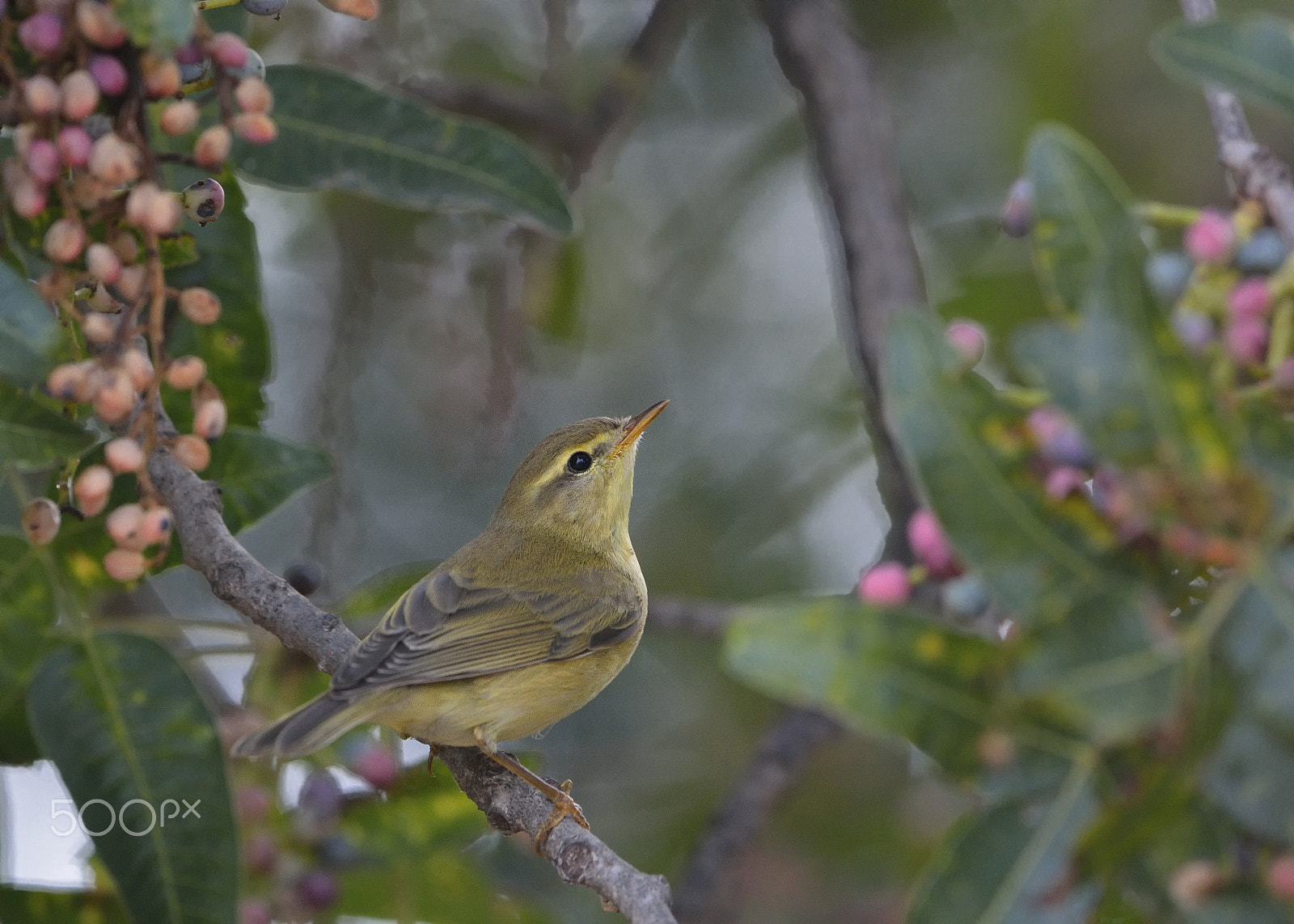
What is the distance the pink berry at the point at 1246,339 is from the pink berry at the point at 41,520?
6.50ft

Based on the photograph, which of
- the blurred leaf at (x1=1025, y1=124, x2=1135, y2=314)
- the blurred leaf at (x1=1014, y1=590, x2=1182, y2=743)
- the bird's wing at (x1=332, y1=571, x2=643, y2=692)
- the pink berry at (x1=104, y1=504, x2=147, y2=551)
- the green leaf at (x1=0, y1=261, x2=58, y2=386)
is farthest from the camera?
the bird's wing at (x1=332, y1=571, x2=643, y2=692)

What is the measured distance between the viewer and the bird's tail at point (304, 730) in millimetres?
2898

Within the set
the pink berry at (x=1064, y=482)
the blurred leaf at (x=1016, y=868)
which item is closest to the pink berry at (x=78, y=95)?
the pink berry at (x=1064, y=482)

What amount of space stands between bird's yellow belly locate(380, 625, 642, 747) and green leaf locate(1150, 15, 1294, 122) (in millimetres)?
2339

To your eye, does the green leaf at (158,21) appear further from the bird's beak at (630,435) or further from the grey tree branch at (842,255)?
the bird's beak at (630,435)

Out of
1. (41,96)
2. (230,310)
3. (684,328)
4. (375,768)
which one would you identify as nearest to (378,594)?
(375,768)

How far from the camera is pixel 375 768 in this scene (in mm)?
3285

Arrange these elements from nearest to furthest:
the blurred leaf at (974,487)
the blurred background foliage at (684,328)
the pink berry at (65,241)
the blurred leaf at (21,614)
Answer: the blurred leaf at (974,487)
the pink berry at (65,241)
the blurred leaf at (21,614)
the blurred background foliage at (684,328)

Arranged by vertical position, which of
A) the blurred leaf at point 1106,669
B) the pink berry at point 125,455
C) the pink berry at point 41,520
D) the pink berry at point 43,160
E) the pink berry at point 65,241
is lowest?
the pink berry at point 41,520

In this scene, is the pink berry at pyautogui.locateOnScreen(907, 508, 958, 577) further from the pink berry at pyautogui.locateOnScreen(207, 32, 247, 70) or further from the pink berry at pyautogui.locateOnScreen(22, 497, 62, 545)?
the pink berry at pyautogui.locateOnScreen(22, 497, 62, 545)

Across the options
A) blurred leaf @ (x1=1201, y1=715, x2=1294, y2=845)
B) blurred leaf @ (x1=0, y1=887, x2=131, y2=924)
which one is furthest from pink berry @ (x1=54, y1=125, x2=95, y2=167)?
blurred leaf @ (x1=1201, y1=715, x2=1294, y2=845)

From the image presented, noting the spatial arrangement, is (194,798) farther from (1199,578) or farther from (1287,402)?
(1287,402)

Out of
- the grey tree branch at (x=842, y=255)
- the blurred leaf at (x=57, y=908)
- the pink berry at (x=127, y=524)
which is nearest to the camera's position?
the pink berry at (x=127, y=524)

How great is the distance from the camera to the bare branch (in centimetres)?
402
